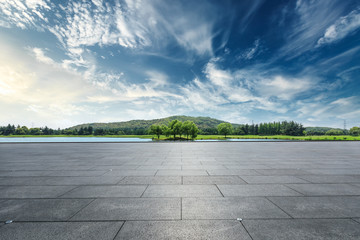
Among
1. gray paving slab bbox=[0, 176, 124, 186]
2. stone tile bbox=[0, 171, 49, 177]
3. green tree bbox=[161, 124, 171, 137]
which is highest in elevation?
green tree bbox=[161, 124, 171, 137]

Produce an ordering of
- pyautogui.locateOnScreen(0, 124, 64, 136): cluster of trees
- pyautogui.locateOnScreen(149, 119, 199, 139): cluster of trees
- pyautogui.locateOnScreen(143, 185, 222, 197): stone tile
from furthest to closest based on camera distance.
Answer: pyautogui.locateOnScreen(0, 124, 64, 136): cluster of trees
pyautogui.locateOnScreen(149, 119, 199, 139): cluster of trees
pyautogui.locateOnScreen(143, 185, 222, 197): stone tile

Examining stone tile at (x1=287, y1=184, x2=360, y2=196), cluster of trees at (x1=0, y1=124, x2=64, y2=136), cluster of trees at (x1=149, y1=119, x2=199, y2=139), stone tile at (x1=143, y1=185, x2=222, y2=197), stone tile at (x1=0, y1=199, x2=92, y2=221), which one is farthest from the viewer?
cluster of trees at (x1=0, y1=124, x2=64, y2=136)

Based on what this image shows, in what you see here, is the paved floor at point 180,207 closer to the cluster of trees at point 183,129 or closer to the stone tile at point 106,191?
the stone tile at point 106,191

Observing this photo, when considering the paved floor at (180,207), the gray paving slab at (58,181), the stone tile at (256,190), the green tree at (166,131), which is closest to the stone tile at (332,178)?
the paved floor at (180,207)

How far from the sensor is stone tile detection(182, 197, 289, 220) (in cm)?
353

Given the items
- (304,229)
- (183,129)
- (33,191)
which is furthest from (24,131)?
(304,229)

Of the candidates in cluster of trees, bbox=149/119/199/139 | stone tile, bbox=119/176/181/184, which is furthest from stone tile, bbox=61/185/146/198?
cluster of trees, bbox=149/119/199/139

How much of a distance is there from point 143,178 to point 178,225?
3564mm

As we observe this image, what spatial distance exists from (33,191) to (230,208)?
6026mm

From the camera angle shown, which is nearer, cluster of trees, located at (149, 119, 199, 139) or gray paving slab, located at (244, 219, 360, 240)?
gray paving slab, located at (244, 219, 360, 240)

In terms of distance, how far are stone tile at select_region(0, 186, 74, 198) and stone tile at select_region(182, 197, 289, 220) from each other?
4.00m

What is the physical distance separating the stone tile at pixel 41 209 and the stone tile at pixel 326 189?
6.50 metres

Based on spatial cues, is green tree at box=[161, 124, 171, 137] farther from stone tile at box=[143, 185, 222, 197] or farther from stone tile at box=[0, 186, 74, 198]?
stone tile at box=[143, 185, 222, 197]

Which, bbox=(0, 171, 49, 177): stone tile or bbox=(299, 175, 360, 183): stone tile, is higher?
bbox=(299, 175, 360, 183): stone tile
